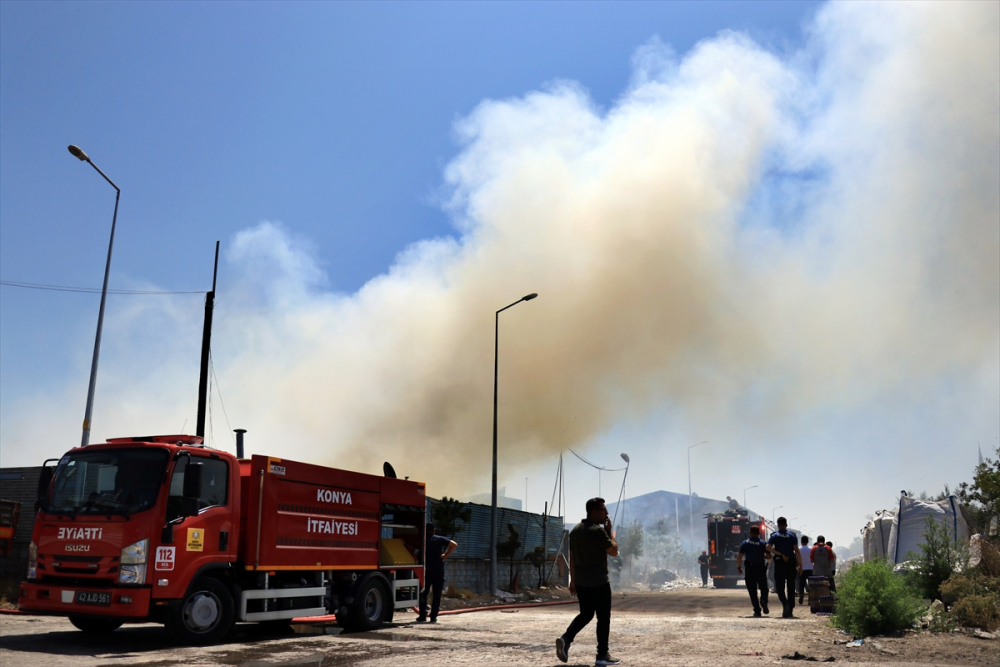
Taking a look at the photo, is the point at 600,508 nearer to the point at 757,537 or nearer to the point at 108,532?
the point at 108,532

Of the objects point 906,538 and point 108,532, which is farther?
point 906,538

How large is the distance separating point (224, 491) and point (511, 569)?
56.7ft

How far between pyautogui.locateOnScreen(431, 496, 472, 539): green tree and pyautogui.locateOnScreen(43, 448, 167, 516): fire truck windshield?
12723 mm

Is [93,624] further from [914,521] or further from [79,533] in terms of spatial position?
[914,521]

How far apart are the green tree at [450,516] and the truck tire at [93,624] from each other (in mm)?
11703

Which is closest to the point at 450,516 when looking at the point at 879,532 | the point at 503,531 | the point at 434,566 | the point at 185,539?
the point at 503,531

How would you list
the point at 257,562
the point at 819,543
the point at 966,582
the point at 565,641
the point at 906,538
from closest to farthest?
1. the point at 565,641
2. the point at 257,562
3. the point at 966,582
4. the point at 819,543
5. the point at 906,538

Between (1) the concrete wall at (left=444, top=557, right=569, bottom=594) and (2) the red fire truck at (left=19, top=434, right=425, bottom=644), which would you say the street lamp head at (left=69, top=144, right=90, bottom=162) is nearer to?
(2) the red fire truck at (left=19, top=434, right=425, bottom=644)

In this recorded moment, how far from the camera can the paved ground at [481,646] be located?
7965mm

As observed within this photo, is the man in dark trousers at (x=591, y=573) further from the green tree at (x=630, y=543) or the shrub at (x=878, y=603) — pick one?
the green tree at (x=630, y=543)

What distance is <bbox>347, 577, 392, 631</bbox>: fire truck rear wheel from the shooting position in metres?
11.8

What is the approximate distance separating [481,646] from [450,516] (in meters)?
12.8

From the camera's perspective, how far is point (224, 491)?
33.2 ft

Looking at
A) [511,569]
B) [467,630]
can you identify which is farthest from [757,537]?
[511,569]
